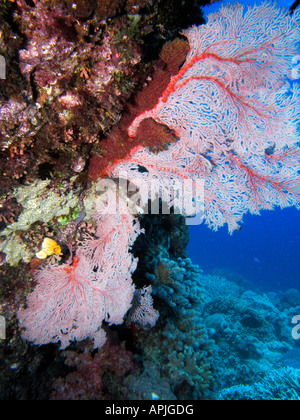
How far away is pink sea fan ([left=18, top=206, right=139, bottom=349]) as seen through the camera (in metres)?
2.89

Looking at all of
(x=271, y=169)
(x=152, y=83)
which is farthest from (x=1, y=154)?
(x=271, y=169)

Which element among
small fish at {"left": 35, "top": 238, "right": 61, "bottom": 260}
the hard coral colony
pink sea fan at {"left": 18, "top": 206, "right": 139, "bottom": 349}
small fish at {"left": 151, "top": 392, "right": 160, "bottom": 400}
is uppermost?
the hard coral colony

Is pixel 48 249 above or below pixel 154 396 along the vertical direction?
above

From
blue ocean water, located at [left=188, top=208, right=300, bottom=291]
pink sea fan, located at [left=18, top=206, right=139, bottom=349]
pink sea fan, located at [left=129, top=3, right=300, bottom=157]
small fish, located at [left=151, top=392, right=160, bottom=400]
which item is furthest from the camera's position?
blue ocean water, located at [left=188, top=208, right=300, bottom=291]

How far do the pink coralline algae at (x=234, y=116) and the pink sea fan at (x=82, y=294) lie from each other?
113 centimetres

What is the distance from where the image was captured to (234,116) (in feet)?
8.48

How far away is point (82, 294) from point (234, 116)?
295 centimetres

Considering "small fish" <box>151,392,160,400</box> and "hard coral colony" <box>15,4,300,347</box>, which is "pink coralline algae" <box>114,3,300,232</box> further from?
"small fish" <box>151,392,160,400</box>

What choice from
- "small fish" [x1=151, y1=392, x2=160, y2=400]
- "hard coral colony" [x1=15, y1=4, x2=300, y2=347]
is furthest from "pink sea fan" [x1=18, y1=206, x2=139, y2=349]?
"small fish" [x1=151, y1=392, x2=160, y2=400]

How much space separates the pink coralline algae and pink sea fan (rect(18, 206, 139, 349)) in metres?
1.13

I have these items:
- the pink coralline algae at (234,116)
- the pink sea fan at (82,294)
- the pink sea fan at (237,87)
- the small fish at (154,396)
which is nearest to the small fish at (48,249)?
the pink sea fan at (82,294)

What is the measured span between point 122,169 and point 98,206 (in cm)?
62

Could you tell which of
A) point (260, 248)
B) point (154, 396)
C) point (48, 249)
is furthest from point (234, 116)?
point (260, 248)

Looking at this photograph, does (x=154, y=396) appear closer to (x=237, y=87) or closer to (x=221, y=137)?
(x=221, y=137)
